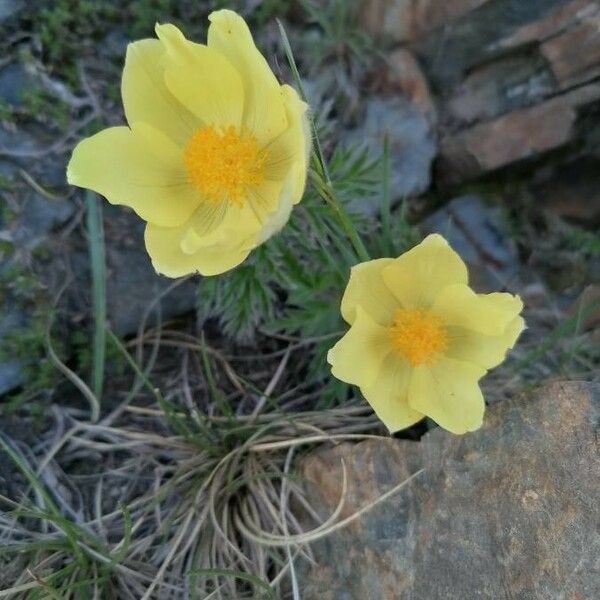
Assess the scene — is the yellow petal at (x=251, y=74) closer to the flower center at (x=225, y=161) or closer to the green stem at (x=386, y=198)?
the flower center at (x=225, y=161)

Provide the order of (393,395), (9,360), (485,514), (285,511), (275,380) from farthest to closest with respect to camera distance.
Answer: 1. (275,380)
2. (9,360)
3. (285,511)
4. (393,395)
5. (485,514)

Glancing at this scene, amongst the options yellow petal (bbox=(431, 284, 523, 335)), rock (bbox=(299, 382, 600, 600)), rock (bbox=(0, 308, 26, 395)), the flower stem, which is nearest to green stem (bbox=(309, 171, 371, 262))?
the flower stem

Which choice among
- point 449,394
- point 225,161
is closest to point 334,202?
point 225,161

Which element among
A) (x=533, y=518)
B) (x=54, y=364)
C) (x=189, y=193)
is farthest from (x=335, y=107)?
(x=533, y=518)

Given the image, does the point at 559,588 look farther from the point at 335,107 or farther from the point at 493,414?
the point at 335,107

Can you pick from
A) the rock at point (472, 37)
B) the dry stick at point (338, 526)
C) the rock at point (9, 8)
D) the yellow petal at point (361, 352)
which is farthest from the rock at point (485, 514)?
the rock at point (9, 8)

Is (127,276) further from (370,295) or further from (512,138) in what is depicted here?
(512,138)

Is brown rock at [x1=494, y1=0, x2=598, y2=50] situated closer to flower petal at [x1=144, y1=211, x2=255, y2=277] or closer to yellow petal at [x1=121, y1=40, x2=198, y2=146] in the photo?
yellow petal at [x1=121, y1=40, x2=198, y2=146]

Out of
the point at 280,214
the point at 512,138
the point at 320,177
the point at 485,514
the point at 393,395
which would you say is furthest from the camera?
the point at 512,138
